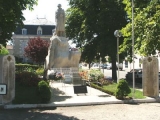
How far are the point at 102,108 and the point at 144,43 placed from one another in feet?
29.9

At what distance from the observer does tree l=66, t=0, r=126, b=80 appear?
3216 centimetres

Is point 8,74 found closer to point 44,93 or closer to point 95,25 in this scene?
point 44,93

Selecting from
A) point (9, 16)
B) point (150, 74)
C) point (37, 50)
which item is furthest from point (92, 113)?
point (37, 50)

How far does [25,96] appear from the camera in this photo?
15578 millimetres

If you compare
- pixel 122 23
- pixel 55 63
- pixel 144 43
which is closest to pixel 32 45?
pixel 122 23

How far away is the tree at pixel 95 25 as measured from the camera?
3216cm

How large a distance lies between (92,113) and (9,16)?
6.95m

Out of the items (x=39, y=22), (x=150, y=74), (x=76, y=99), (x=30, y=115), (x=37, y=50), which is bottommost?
(x=30, y=115)

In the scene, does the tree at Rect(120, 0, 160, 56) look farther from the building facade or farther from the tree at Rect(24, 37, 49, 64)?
the building facade

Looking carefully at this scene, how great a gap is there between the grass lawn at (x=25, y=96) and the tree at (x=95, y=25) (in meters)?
16.0

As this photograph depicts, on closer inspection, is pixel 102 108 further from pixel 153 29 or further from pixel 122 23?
pixel 122 23

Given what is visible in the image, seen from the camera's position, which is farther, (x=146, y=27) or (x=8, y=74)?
(x=146, y=27)

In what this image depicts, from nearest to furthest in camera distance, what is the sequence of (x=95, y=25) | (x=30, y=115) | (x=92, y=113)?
(x=30, y=115), (x=92, y=113), (x=95, y=25)

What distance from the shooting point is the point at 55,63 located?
22.9 meters
